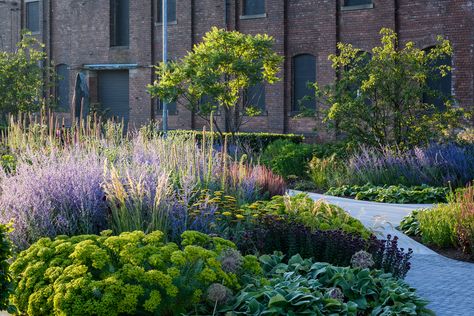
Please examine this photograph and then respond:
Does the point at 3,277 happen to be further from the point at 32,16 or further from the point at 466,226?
the point at 32,16

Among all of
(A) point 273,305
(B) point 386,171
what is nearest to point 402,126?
(B) point 386,171

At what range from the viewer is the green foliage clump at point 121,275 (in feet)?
21.4

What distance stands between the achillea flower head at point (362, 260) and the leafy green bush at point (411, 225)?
4252mm

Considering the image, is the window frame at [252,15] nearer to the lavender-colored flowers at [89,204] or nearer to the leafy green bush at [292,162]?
the leafy green bush at [292,162]

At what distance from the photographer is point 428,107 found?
20.4 metres

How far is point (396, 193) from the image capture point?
635 inches

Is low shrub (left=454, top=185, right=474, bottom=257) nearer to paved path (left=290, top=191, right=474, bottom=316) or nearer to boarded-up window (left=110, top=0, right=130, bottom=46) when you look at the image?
paved path (left=290, top=191, right=474, bottom=316)

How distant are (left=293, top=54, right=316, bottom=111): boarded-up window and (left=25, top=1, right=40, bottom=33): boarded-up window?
1550 cm

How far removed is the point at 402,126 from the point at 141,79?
17390 millimetres

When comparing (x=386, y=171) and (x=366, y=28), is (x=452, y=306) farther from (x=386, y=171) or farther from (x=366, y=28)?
(x=366, y=28)

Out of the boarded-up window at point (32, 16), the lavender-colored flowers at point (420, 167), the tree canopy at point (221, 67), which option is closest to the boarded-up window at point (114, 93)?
the boarded-up window at point (32, 16)

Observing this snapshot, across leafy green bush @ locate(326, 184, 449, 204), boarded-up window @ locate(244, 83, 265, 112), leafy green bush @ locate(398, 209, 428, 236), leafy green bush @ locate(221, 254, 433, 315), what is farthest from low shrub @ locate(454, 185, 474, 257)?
boarded-up window @ locate(244, 83, 265, 112)

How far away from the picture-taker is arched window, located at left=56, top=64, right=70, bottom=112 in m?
38.6

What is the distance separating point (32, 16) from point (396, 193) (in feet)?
95.0
